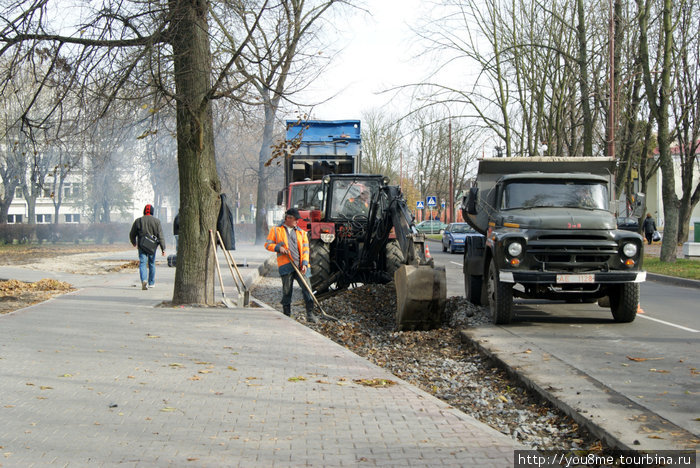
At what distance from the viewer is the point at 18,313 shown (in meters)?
10.7

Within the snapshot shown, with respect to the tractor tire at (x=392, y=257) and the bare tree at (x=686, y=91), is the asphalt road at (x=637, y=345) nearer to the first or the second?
the tractor tire at (x=392, y=257)

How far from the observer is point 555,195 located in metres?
11.3

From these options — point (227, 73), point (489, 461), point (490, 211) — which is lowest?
point (489, 461)

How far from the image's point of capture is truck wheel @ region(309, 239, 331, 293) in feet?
46.5

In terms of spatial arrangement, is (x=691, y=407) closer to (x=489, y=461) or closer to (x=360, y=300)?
(x=489, y=461)

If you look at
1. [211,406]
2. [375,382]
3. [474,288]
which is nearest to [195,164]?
[474,288]

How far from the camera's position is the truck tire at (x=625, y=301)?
10.3 meters

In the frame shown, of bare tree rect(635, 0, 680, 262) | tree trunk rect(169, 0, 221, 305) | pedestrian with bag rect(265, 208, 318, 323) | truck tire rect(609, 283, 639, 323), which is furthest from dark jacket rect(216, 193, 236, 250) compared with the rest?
bare tree rect(635, 0, 680, 262)

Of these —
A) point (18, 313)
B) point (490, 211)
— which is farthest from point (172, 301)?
point (490, 211)

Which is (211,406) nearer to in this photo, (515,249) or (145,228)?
(515,249)

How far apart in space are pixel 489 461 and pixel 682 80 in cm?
3140

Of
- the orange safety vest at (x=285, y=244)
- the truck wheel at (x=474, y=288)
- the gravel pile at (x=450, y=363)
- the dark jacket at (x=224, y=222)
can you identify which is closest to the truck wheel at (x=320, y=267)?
the gravel pile at (x=450, y=363)

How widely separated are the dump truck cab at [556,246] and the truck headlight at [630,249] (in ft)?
0.04

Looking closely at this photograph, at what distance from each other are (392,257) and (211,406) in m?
8.45
